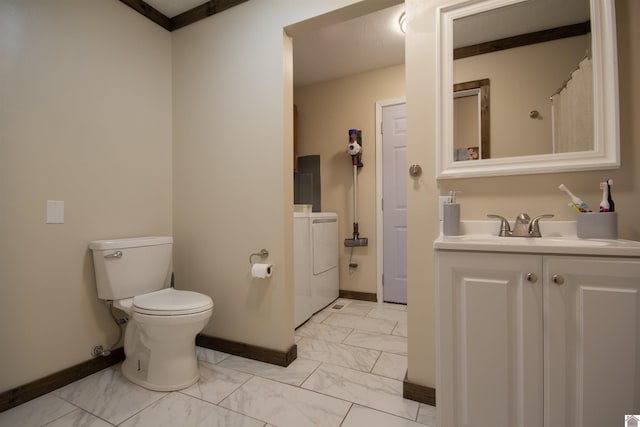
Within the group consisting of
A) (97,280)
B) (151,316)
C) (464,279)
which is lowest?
(151,316)

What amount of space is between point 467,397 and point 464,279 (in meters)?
0.41

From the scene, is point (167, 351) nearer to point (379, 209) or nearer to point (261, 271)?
point (261, 271)

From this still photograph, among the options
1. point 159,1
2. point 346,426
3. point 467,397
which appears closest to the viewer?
point 467,397

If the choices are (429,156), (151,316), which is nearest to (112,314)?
(151,316)

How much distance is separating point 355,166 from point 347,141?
34 cm

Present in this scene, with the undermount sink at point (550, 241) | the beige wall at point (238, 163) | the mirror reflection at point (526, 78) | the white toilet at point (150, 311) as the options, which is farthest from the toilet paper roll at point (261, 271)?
the mirror reflection at point (526, 78)

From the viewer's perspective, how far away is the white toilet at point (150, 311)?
4.91 feet

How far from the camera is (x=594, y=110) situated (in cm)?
116

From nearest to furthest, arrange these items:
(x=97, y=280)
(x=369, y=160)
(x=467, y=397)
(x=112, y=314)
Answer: (x=467, y=397) < (x=97, y=280) < (x=112, y=314) < (x=369, y=160)

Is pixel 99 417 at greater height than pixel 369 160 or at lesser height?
lesser

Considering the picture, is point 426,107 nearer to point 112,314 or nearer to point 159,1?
point 159,1

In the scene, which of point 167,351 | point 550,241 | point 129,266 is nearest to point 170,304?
point 167,351

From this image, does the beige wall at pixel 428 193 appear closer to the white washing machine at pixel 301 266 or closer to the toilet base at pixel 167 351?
the white washing machine at pixel 301 266

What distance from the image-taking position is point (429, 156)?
4.66 ft
